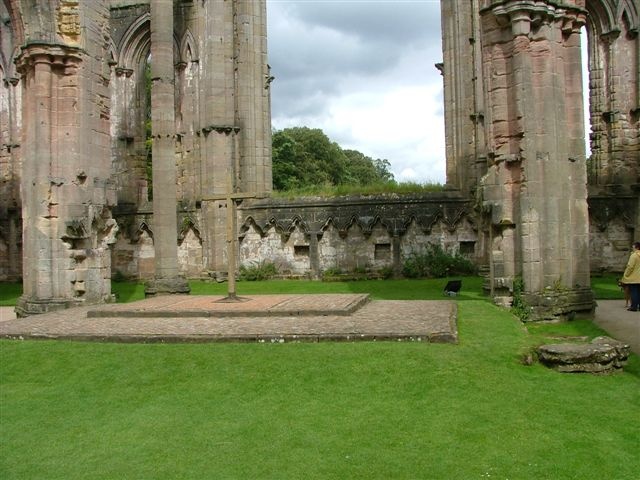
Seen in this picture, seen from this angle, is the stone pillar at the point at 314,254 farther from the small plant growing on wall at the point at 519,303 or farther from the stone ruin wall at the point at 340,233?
the small plant growing on wall at the point at 519,303

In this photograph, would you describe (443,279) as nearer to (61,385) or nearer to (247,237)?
(247,237)

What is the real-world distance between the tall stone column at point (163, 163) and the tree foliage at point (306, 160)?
27.6m

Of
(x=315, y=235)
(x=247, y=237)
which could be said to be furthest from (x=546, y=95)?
(x=247, y=237)

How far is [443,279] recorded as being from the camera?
18.6 m

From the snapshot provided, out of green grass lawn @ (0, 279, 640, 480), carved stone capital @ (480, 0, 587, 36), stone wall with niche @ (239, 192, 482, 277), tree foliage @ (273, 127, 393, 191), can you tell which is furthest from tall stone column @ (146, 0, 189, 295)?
tree foliage @ (273, 127, 393, 191)

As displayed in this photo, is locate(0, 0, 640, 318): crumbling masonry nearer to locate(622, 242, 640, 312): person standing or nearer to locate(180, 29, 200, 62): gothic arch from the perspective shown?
locate(180, 29, 200, 62): gothic arch

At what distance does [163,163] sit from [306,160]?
3298cm

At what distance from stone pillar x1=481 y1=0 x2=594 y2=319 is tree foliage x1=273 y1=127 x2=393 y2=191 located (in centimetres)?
3365

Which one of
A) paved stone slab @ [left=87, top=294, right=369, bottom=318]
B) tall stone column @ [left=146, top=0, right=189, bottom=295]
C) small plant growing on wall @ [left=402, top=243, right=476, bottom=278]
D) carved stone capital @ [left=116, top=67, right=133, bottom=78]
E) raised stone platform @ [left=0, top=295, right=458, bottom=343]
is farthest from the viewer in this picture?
carved stone capital @ [left=116, top=67, right=133, bottom=78]

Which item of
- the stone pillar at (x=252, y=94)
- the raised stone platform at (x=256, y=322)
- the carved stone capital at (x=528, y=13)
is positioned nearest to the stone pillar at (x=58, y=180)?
the raised stone platform at (x=256, y=322)

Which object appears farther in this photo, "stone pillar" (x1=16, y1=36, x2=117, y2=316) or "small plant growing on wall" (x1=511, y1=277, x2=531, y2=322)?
"stone pillar" (x1=16, y1=36, x2=117, y2=316)

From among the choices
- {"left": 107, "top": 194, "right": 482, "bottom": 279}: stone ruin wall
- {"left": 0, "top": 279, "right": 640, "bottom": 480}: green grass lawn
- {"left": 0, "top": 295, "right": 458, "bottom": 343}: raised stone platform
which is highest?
{"left": 107, "top": 194, "right": 482, "bottom": 279}: stone ruin wall

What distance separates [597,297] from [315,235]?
30.3ft

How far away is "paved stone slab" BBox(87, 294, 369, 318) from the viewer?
364 inches
